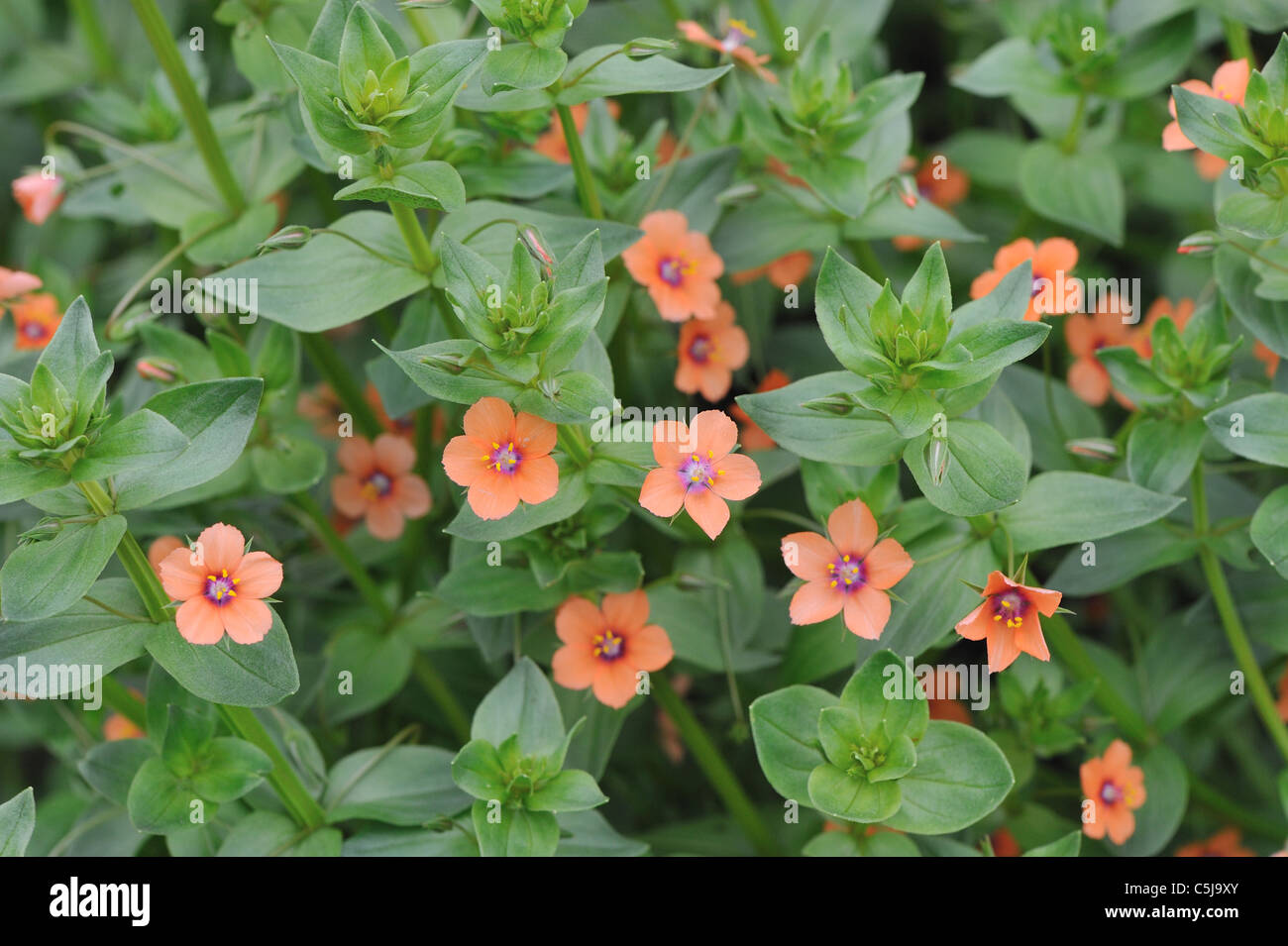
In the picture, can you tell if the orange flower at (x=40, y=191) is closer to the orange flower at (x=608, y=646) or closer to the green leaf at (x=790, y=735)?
the orange flower at (x=608, y=646)

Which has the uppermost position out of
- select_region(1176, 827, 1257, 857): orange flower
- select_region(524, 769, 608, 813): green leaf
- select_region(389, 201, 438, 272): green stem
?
select_region(389, 201, 438, 272): green stem

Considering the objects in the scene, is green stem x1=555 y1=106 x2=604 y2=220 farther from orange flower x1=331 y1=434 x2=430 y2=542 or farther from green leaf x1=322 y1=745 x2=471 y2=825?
green leaf x1=322 y1=745 x2=471 y2=825

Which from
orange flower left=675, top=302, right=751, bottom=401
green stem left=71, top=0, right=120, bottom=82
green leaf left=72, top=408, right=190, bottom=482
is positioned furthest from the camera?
green stem left=71, top=0, right=120, bottom=82

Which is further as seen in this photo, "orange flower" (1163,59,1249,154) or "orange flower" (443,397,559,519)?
"orange flower" (1163,59,1249,154)

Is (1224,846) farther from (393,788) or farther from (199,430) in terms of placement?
(199,430)

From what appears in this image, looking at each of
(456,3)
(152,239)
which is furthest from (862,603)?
(152,239)

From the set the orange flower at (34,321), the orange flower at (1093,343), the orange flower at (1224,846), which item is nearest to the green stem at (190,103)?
the orange flower at (34,321)

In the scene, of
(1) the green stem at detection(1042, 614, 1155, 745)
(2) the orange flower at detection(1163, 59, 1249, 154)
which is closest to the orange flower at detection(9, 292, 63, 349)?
(1) the green stem at detection(1042, 614, 1155, 745)
